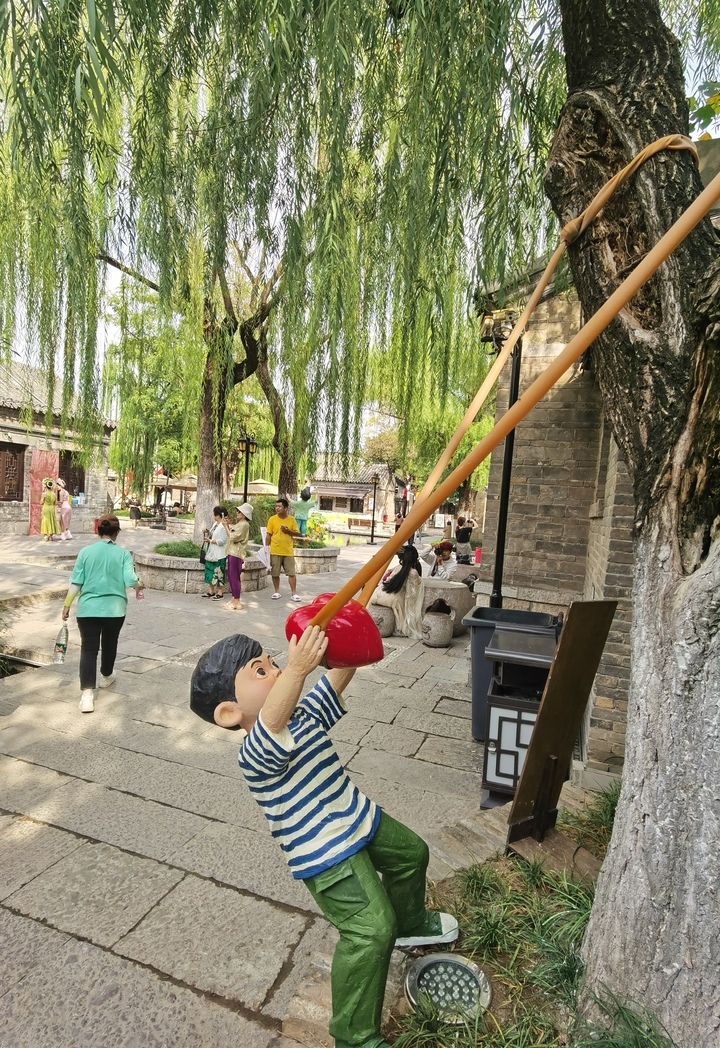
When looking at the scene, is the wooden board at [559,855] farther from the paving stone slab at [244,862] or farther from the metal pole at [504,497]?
the metal pole at [504,497]

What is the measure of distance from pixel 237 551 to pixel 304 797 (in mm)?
7720

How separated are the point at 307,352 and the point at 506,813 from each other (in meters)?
3.28

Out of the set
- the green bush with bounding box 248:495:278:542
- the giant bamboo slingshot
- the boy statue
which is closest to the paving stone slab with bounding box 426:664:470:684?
the boy statue

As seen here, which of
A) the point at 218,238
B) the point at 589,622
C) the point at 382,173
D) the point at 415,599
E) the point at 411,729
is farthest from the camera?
the point at 415,599

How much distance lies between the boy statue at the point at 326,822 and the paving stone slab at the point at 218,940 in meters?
0.64

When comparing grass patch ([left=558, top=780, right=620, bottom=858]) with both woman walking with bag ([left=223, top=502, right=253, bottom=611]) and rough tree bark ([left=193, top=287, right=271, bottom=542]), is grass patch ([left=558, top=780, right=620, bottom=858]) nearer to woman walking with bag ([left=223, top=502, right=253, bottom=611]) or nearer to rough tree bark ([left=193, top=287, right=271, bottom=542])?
woman walking with bag ([left=223, top=502, right=253, bottom=611])

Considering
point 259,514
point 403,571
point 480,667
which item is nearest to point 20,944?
point 480,667

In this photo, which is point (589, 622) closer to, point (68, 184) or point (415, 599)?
point (68, 184)

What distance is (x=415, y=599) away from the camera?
7.78 metres

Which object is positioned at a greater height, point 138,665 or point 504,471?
point 504,471

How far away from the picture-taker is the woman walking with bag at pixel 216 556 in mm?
9188

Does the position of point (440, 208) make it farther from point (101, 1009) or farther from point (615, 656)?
point (101, 1009)

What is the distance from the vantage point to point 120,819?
10.3ft

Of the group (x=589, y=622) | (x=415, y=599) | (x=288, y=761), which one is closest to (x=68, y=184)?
(x=288, y=761)
